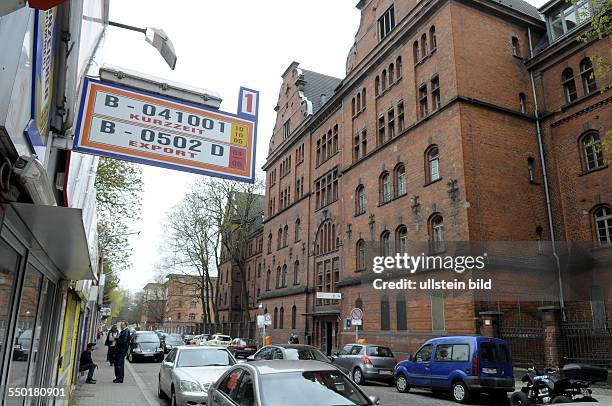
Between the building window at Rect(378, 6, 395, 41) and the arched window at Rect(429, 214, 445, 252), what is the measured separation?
13.6 meters

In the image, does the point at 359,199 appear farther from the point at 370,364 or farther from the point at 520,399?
the point at 520,399

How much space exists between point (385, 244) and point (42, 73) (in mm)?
26049

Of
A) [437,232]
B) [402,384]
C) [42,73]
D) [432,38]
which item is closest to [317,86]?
[432,38]

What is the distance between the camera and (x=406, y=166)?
86.1 ft

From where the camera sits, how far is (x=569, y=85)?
78.4 ft

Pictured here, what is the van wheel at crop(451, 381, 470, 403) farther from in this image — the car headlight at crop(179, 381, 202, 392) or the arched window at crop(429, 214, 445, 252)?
the arched window at crop(429, 214, 445, 252)

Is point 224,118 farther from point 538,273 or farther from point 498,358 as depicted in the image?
point 538,273

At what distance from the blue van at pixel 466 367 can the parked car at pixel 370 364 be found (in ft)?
9.18

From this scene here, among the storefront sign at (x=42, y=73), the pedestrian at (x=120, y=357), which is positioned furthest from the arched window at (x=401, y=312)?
the storefront sign at (x=42, y=73)

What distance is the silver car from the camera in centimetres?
1008

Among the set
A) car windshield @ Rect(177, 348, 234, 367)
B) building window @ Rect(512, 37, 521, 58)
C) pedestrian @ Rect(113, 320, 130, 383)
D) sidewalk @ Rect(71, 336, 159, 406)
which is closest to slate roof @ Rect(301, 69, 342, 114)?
building window @ Rect(512, 37, 521, 58)

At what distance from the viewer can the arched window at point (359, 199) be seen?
31.0m

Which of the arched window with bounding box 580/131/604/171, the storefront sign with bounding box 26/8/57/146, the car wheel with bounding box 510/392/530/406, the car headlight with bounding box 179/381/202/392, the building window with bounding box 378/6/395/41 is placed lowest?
the car wheel with bounding box 510/392/530/406

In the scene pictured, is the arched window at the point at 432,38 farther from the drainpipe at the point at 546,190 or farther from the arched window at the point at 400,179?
the arched window at the point at 400,179
